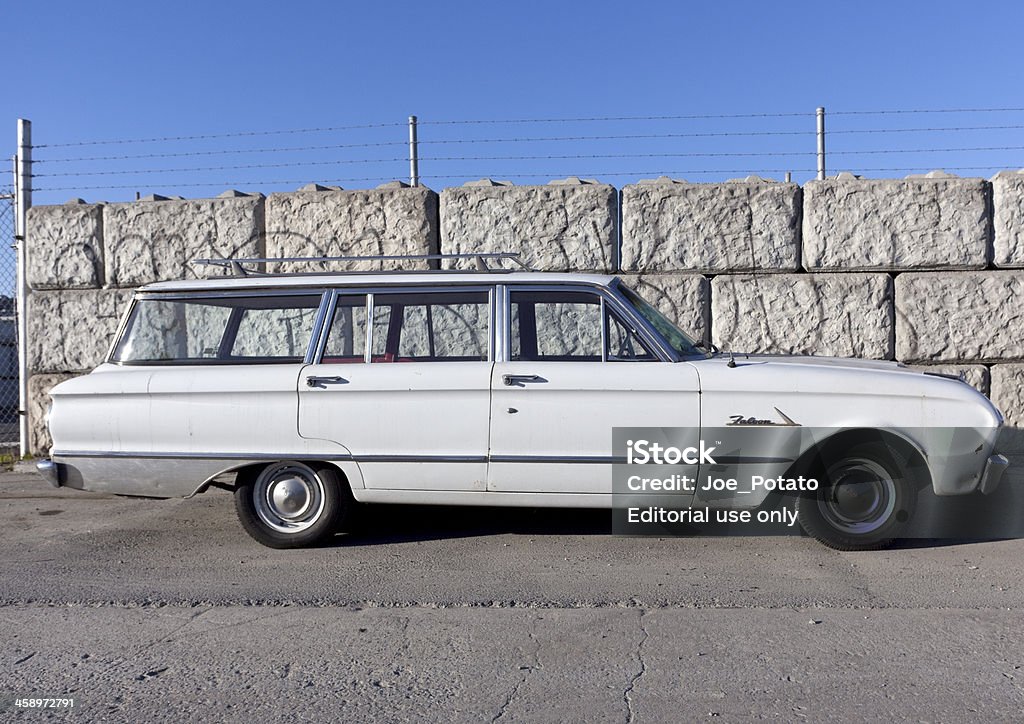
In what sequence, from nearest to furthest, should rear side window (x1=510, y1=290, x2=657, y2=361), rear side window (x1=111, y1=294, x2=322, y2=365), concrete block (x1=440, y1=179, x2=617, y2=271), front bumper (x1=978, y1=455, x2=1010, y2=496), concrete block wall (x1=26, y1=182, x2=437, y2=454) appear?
→ 1. front bumper (x1=978, y1=455, x2=1010, y2=496)
2. rear side window (x1=510, y1=290, x2=657, y2=361)
3. rear side window (x1=111, y1=294, x2=322, y2=365)
4. concrete block (x1=440, y1=179, x2=617, y2=271)
5. concrete block wall (x1=26, y1=182, x2=437, y2=454)

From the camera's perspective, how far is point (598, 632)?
143 inches

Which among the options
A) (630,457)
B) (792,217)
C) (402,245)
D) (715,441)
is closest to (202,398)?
(630,457)

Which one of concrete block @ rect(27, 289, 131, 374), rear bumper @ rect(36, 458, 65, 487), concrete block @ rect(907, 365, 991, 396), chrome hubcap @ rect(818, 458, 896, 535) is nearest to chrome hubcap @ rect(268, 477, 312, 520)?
rear bumper @ rect(36, 458, 65, 487)

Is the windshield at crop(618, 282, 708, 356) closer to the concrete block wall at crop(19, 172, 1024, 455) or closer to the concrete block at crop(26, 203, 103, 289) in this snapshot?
the concrete block wall at crop(19, 172, 1024, 455)

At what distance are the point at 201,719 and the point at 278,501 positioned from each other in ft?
7.20

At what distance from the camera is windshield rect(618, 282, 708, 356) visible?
500 cm

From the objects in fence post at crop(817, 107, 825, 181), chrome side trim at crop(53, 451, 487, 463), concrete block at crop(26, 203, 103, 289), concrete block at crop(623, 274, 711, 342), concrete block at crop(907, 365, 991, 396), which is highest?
fence post at crop(817, 107, 825, 181)

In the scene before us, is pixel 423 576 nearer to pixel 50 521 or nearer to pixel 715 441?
pixel 715 441

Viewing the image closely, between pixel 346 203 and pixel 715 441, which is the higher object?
pixel 346 203

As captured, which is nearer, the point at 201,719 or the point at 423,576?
the point at 201,719

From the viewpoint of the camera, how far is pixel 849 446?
186 inches

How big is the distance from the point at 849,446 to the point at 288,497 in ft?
9.92

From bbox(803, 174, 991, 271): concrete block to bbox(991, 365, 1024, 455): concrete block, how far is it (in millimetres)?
923

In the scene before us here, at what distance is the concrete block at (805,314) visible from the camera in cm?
768
